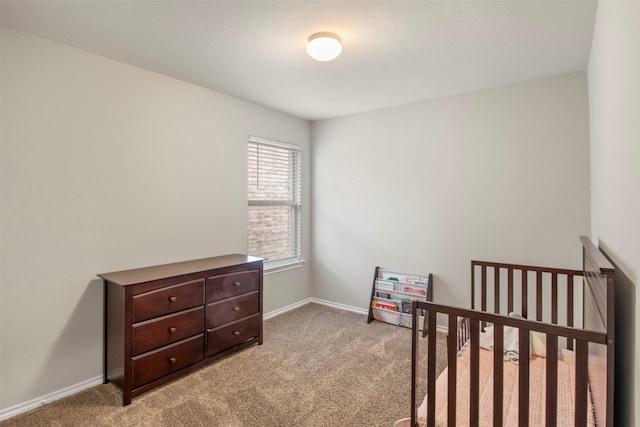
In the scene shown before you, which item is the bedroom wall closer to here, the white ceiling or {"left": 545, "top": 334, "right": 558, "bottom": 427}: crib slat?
the white ceiling

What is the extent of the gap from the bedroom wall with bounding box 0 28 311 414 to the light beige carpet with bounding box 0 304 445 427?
0.34m

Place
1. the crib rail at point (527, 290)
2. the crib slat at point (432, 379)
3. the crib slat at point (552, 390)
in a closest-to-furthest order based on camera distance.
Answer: the crib slat at point (552, 390), the crib slat at point (432, 379), the crib rail at point (527, 290)

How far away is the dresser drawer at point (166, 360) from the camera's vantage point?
2.11 m

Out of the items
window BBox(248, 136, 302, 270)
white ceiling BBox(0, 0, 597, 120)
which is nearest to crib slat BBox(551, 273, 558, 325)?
white ceiling BBox(0, 0, 597, 120)

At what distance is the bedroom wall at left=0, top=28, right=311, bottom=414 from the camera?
→ 6.46 feet

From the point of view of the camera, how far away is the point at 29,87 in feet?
6.59

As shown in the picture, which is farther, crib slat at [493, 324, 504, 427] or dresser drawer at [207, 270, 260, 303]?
dresser drawer at [207, 270, 260, 303]

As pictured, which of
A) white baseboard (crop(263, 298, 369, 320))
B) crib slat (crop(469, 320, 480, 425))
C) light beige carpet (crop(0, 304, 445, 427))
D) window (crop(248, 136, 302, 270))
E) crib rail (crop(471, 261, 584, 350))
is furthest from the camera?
white baseboard (crop(263, 298, 369, 320))

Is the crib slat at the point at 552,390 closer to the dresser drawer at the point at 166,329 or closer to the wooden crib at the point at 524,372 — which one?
the wooden crib at the point at 524,372

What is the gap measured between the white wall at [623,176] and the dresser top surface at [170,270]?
2374mm

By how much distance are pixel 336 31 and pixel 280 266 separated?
2486 mm

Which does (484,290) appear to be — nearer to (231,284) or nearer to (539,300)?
(539,300)

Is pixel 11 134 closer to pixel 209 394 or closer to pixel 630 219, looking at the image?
pixel 209 394

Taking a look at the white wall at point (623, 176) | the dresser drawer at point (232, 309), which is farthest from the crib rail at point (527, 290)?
the dresser drawer at point (232, 309)
